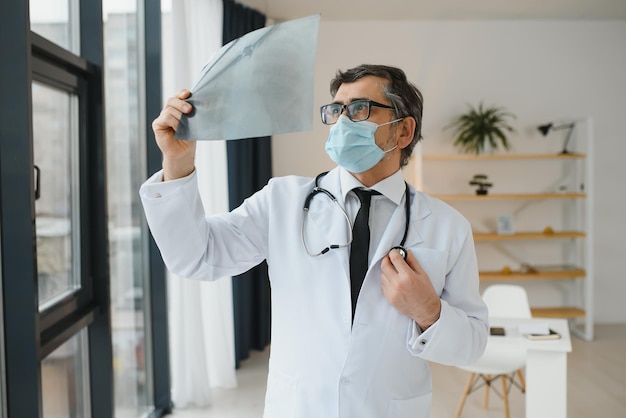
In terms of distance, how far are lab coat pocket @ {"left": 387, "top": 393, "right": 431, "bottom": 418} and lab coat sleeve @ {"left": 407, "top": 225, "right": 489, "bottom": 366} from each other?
0.36 feet

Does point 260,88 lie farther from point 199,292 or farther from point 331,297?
point 199,292

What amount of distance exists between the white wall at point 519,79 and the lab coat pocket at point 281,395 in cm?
422

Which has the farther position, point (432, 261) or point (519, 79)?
point (519, 79)

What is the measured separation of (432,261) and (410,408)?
34 cm

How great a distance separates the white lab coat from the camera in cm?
123

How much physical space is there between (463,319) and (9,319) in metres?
1.33

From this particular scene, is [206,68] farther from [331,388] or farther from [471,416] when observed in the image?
[471,416]

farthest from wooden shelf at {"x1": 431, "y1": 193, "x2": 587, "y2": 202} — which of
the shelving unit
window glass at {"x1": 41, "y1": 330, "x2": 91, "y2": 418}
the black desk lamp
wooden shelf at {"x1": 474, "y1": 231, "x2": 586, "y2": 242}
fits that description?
window glass at {"x1": 41, "y1": 330, "x2": 91, "y2": 418}

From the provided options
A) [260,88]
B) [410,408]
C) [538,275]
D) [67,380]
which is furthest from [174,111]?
[538,275]

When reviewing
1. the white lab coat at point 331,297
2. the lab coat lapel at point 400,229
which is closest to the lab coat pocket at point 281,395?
the white lab coat at point 331,297

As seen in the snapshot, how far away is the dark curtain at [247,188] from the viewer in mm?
4223

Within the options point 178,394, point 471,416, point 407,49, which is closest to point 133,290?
point 178,394

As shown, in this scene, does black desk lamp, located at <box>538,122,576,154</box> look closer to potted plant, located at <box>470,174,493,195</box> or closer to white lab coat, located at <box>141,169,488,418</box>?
potted plant, located at <box>470,174,493,195</box>

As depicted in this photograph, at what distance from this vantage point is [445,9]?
514 centimetres
